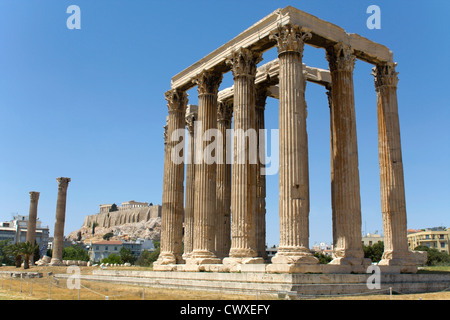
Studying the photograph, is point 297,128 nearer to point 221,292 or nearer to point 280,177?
point 280,177

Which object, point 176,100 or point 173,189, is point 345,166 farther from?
point 176,100

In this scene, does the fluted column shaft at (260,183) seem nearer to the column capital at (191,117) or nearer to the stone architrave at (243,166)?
the stone architrave at (243,166)

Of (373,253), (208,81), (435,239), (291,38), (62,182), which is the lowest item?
(373,253)

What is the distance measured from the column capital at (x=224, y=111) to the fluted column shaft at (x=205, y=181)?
5.04 meters

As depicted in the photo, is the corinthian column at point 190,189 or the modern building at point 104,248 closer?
the corinthian column at point 190,189

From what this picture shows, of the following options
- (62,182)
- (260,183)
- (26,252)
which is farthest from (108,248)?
(260,183)

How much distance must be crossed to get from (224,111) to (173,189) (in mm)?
8075

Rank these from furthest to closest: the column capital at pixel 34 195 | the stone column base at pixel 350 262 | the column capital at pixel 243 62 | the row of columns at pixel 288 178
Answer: the column capital at pixel 34 195 → the column capital at pixel 243 62 → the stone column base at pixel 350 262 → the row of columns at pixel 288 178

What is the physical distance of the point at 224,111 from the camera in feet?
134

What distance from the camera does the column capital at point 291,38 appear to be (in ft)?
90.5

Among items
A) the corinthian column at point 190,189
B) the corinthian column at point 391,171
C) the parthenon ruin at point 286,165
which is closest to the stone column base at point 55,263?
the corinthian column at point 190,189

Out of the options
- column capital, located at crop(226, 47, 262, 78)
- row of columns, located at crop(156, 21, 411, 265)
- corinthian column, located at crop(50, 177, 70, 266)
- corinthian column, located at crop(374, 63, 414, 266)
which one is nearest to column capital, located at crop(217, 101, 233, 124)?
row of columns, located at crop(156, 21, 411, 265)

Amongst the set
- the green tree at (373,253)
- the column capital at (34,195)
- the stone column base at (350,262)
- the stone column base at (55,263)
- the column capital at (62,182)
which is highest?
the column capital at (62,182)

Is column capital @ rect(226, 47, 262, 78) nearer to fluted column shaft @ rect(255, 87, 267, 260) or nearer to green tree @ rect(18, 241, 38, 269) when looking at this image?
fluted column shaft @ rect(255, 87, 267, 260)
